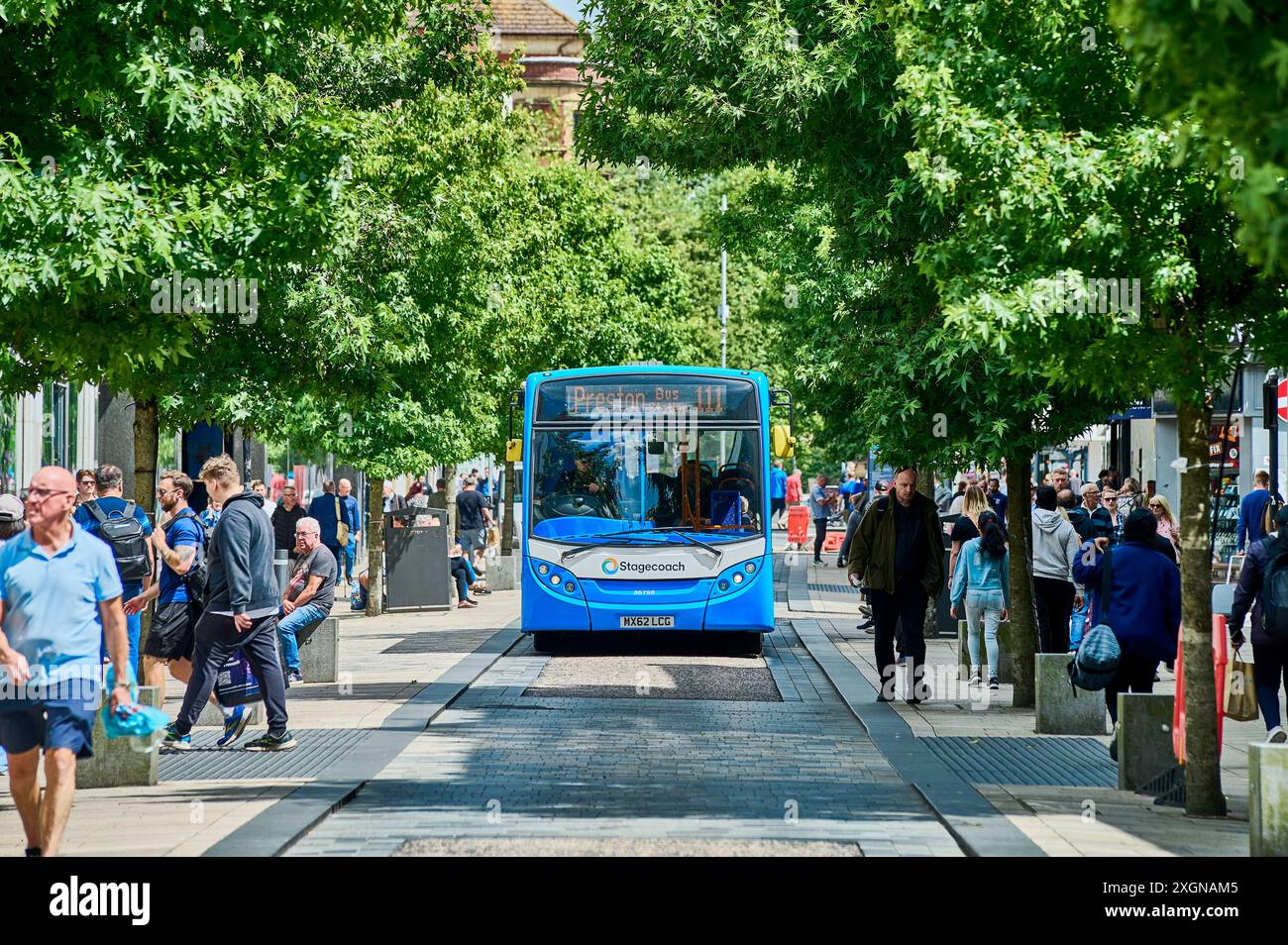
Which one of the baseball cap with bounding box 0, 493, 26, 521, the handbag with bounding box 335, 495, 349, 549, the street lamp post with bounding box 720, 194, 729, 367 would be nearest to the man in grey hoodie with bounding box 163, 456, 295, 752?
the baseball cap with bounding box 0, 493, 26, 521

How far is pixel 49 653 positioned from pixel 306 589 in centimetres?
771

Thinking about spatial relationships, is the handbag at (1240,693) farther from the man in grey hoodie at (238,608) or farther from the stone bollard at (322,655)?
the stone bollard at (322,655)

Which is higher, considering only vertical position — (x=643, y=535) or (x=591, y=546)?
(x=643, y=535)

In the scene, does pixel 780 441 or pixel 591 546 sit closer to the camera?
pixel 591 546

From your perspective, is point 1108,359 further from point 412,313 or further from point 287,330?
point 412,313

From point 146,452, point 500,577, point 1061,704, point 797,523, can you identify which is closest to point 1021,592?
point 1061,704

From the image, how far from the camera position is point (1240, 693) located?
1078 cm

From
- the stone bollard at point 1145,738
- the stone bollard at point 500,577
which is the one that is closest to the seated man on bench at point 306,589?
the stone bollard at point 1145,738

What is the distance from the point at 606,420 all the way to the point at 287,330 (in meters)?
4.04

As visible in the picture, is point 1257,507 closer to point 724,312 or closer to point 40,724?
point 40,724

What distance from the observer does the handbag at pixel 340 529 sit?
91.9 feet

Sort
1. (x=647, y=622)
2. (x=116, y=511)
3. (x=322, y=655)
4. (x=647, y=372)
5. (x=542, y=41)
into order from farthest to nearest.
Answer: (x=542, y=41) < (x=647, y=372) < (x=647, y=622) < (x=322, y=655) < (x=116, y=511)

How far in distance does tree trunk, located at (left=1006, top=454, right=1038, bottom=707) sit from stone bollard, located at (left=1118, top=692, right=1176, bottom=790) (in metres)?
4.32

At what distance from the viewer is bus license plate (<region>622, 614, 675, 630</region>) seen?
18688mm
